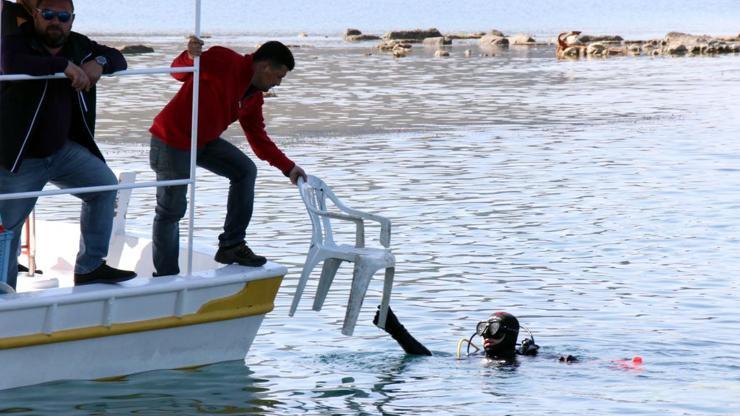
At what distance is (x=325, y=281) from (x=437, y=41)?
5266 cm

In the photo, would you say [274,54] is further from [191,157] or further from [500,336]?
[500,336]

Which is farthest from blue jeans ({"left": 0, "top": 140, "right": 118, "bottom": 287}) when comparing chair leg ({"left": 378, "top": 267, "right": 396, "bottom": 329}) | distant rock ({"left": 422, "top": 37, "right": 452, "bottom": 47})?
distant rock ({"left": 422, "top": 37, "right": 452, "bottom": 47})

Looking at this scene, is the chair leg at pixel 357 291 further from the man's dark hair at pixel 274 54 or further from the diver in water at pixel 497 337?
the man's dark hair at pixel 274 54

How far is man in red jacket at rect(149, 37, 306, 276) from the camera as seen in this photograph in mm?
9266

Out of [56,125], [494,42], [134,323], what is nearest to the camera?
[56,125]

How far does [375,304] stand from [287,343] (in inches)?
64.1

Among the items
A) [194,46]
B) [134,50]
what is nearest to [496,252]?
[194,46]

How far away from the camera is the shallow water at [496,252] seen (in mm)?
9484

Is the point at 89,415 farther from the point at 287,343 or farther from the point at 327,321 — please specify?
the point at 327,321

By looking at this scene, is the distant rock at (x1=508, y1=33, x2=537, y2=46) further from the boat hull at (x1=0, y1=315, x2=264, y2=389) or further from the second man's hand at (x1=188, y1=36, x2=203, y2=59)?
the second man's hand at (x1=188, y1=36, x2=203, y2=59)

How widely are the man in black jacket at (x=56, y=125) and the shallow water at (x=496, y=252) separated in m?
0.97

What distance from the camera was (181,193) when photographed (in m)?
9.40

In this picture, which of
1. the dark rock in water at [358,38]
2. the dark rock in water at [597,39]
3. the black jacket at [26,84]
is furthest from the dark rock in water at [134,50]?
the black jacket at [26,84]

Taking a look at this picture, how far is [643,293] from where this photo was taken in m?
12.8
